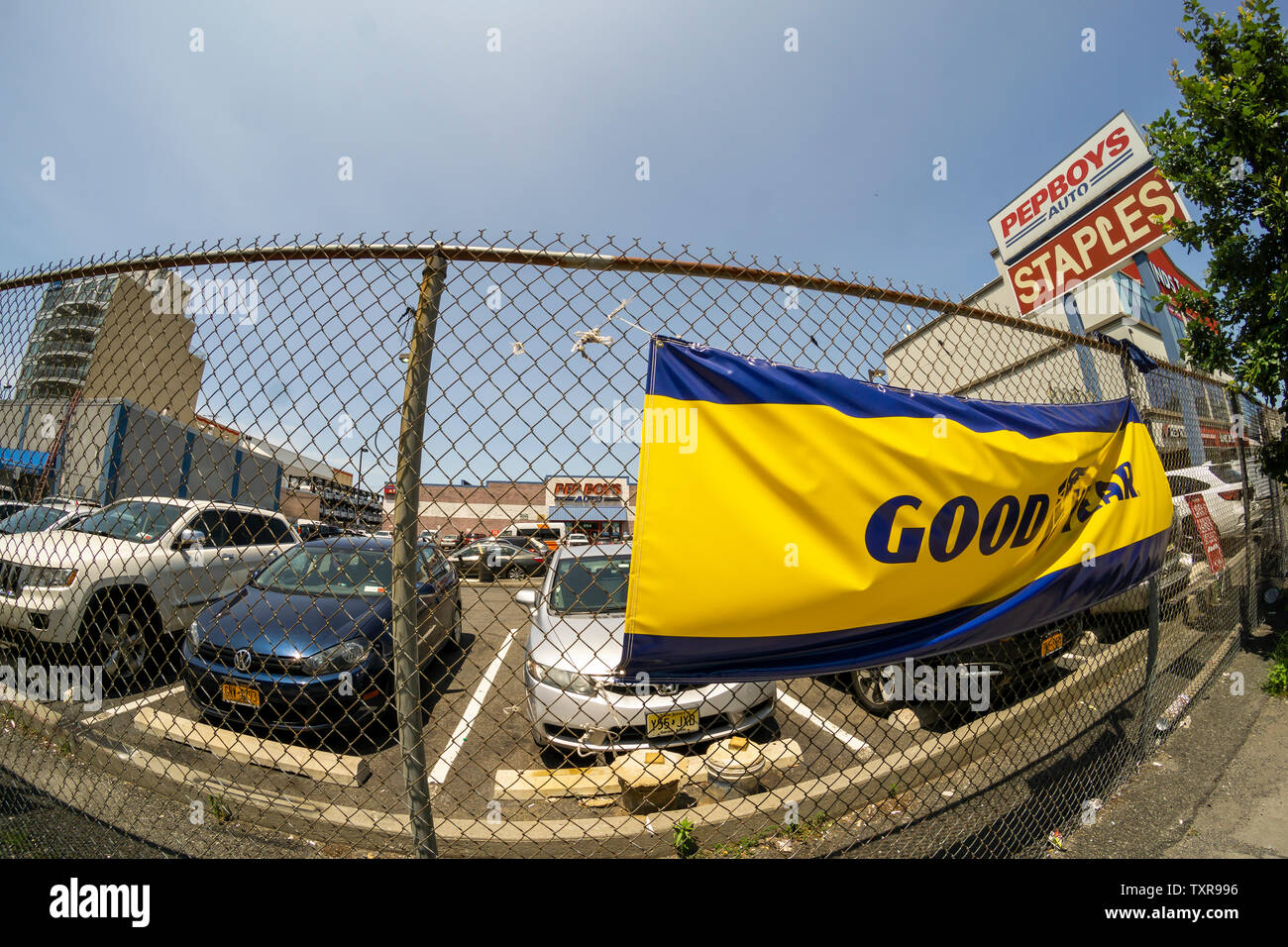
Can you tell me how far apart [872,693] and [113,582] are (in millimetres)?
6726

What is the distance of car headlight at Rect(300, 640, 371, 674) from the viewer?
3.42m

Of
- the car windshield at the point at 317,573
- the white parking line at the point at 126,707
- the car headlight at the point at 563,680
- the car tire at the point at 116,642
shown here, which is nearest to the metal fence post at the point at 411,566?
the car headlight at the point at 563,680

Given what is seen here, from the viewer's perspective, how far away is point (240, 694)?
333cm

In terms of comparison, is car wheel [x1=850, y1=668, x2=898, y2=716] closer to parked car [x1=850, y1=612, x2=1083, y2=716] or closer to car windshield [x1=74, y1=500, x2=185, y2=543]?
parked car [x1=850, y1=612, x2=1083, y2=716]

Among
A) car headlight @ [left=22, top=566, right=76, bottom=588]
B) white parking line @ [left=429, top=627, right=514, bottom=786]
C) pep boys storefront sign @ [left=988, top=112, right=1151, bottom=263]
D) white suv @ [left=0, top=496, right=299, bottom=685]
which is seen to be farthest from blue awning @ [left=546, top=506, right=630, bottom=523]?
pep boys storefront sign @ [left=988, top=112, right=1151, bottom=263]

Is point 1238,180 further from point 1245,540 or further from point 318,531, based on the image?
point 318,531

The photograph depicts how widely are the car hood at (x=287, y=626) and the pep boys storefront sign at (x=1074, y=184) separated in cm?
1191

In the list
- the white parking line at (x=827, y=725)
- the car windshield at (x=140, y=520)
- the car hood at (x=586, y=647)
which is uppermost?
the car windshield at (x=140, y=520)

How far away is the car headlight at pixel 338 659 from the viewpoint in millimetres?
3416

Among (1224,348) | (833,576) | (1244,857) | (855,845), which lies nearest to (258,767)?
(855,845)

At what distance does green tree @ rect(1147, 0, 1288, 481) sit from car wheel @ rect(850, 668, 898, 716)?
368cm

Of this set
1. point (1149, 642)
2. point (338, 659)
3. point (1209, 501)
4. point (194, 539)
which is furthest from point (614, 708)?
point (1209, 501)

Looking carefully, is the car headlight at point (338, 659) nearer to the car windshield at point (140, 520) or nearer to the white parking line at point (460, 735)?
the white parking line at point (460, 735)
